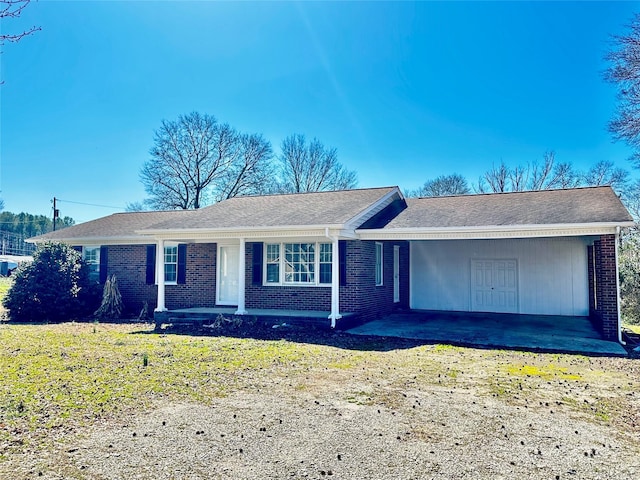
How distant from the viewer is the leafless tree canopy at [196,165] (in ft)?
116

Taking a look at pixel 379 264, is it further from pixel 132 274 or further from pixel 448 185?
pixel 448 185

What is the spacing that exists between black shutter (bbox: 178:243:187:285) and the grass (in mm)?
5136

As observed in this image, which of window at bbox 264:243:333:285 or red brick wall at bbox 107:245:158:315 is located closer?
window at bbox 264:243:333:285

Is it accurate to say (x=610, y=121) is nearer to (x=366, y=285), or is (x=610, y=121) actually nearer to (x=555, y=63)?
(x=555, y=63)

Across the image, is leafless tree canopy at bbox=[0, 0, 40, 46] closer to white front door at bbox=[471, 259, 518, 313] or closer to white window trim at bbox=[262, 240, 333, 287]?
white window trim at bbox=[262, 240, 333, 287]

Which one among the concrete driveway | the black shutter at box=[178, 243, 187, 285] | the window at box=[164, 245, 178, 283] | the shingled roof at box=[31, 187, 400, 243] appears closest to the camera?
the concrete driveway

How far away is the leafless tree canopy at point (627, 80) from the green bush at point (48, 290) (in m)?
18.4

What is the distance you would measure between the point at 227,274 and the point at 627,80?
45.1ft

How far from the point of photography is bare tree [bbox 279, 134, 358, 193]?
37419 mm

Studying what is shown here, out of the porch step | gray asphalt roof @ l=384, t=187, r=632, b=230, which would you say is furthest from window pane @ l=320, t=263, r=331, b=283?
gray asphalt roof @ l=384, t=187, r=632, b=230

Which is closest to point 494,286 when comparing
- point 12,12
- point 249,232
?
point 249,232

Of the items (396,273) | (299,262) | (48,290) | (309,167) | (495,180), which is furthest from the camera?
(309,167)

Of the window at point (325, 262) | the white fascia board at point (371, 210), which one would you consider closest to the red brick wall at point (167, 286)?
the window at point (325, 262)

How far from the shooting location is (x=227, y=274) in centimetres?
1473
